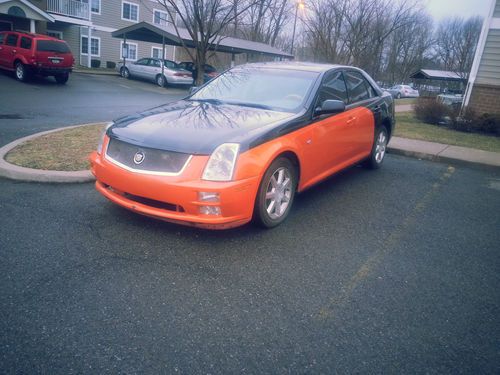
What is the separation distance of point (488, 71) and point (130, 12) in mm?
28759

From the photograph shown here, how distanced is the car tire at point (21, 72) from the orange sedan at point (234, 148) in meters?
14.4

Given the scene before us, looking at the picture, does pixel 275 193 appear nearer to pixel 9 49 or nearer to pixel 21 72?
pixel 21 72

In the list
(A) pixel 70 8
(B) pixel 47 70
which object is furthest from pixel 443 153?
(A) pixel 70 8

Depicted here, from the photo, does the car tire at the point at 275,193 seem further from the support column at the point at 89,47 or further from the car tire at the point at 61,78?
the support column at the point at 89,47

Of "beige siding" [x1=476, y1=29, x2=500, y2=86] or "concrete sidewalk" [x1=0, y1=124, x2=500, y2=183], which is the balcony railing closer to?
"concrete sidewalk" [x1=0, y1=124, x2=500, y2=183]

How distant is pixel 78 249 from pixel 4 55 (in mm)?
17992

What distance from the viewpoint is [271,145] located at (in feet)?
12.0

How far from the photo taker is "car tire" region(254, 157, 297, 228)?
3.62 meters

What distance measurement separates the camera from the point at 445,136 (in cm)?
1044

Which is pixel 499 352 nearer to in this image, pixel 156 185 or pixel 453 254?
pixel 453 254

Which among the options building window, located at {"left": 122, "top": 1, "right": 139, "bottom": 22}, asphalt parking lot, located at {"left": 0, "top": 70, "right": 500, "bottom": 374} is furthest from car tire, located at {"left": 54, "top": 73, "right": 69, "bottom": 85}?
building window, located at {"left": 122, "top": 1, "right": 139, "bottom": 22}

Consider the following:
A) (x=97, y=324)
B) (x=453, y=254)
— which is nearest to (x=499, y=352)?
(x=453, y=254)

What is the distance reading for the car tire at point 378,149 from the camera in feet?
20.8

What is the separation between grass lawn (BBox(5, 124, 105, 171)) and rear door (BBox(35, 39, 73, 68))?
1125 cm
